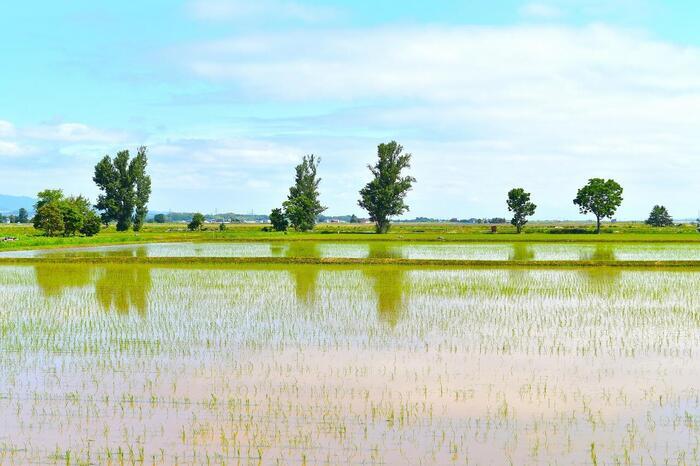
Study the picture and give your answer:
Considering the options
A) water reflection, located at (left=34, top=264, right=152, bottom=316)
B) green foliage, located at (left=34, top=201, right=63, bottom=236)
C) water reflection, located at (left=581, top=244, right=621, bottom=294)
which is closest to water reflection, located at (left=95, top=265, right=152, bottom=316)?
water reflection, located at (left=34, top=264, right=152, bottom=316)

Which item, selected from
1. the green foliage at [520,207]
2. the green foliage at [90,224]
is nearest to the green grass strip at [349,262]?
the green foliage at [90,224]

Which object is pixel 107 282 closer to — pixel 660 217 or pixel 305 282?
pixel 305 282

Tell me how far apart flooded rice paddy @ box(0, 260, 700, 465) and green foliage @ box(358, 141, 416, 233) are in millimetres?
56910

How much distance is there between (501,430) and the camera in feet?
23.7

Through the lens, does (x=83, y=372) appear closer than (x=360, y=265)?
Yes

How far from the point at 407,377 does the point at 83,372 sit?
459 centimetres

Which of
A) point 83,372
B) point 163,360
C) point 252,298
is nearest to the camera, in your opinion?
point 83,372

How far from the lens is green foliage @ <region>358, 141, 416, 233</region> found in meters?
75.4

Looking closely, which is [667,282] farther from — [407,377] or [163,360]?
[163,360]

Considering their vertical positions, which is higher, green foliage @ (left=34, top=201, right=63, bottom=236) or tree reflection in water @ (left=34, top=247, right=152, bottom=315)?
green foliage @ (left=34, top=201, right=63, bottom=236)

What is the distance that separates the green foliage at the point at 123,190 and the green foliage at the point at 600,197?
5245 cm

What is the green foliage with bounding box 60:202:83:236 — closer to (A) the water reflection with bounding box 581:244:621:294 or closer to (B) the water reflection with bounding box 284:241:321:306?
(B) the water reflection with bounding box 284:241:321:306

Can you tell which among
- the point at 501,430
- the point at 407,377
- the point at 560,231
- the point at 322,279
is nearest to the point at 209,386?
the point at 407,377

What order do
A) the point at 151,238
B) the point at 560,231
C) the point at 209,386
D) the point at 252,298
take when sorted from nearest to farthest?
1. the point at 209,386
2. the point at 252,298
3. the point at 151,238
4. the point at 560,231
